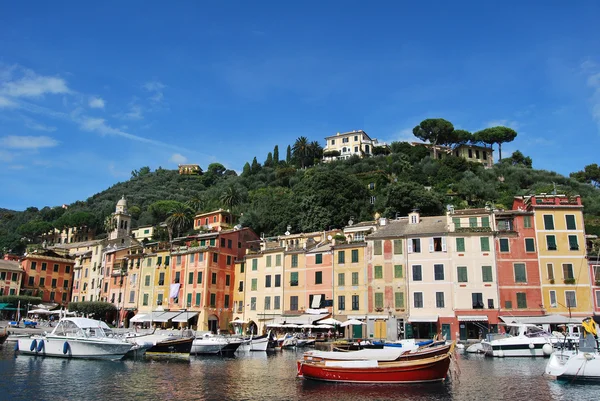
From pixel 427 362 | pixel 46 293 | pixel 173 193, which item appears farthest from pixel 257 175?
pixel 427 362

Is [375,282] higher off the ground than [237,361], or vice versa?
[375,282]

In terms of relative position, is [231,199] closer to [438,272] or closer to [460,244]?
[438,272]

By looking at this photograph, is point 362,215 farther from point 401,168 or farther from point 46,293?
point 46,293

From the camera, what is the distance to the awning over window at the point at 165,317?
5642 cm

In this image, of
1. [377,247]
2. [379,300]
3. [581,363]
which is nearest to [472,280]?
[379,300]

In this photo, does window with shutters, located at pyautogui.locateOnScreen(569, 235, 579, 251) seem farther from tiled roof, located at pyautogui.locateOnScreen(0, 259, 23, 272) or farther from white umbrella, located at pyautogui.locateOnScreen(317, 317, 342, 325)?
tiled roof, located at pyautogui.locateOnScreen(0, 259, 23, 272)

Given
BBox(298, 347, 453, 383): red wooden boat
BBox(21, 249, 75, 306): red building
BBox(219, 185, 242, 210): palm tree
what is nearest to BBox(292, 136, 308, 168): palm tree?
BBox(219, 185, 242, 210): palm tree

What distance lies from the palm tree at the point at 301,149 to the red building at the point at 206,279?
7155cm

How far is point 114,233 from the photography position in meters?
104

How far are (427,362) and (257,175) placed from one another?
111m

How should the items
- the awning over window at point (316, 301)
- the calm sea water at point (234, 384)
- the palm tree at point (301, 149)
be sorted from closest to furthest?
the calm sea water at point (234, 384) < the awning over window at point (316, 301) < the palm tree at point (301, 149)

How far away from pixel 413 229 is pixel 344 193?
115 feet

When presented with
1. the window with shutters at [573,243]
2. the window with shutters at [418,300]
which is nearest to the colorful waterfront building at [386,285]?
the window with shutters at [418,300]

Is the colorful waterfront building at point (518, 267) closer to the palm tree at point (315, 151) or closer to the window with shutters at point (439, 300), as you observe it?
the window with shutters at point (439, 300)
